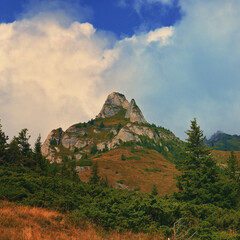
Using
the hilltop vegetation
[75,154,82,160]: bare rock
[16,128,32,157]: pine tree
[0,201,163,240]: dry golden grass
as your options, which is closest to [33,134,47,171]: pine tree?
[16,128,32,157]: pine tree

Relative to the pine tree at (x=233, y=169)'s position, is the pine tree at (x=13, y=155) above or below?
above

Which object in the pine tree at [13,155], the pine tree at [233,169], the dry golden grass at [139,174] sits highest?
the pine tree at [13,155]

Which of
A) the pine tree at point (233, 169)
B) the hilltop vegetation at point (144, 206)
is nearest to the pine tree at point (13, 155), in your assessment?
the hilltop vegetation at point (144, 206)

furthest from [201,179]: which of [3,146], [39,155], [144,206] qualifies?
[39,155]

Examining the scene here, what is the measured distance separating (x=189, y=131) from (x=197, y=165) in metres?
4.29

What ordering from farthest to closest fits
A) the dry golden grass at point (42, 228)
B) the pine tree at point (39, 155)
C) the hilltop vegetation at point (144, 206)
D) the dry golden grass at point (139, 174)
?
the dry golden grass at point (139, 174) → the pine tree at point (39, 155) → the hilltop vegetation at point (144, 206) → the dry golden grass at point (42, 228)

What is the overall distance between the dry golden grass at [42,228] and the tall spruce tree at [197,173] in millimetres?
12663

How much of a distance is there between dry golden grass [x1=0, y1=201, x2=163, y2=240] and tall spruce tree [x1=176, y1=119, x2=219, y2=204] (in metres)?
12.7

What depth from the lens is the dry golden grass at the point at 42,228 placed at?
19.4 ft

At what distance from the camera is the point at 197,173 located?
19.6 m

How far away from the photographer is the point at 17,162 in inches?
1124

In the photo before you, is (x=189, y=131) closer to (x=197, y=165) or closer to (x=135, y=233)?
(x=197, y=165)

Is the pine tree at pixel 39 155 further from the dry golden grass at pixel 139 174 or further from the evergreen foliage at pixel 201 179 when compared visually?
the dry golden grass at pixel 139 174

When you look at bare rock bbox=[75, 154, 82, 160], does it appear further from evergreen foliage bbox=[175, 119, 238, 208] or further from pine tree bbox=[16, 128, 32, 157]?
evergreen foliage bbox=[175, 119, 238, 208]
